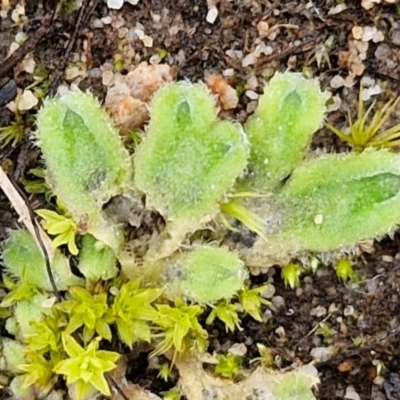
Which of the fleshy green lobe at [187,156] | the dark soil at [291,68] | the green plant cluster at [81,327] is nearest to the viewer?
the fleshy green lobe at [187,156]

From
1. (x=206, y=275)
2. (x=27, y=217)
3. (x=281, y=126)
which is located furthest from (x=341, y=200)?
(x=27, y=217)

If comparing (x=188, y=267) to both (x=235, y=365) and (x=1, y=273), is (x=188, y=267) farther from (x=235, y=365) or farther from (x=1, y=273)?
(x=1, y=273)

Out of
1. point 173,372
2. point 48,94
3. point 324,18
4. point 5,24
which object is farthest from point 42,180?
point 324,18

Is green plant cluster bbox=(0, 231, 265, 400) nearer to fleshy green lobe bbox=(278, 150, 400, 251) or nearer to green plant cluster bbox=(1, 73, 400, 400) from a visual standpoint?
green plant cluster bbox=(1, 73, 400, 400)

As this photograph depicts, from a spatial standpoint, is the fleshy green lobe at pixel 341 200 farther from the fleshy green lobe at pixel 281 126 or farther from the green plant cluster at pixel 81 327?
the green plant cluster at pixel 81 327

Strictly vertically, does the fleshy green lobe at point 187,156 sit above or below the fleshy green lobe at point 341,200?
above

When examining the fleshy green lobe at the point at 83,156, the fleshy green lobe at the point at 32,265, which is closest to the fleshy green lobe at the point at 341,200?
the fleshy green lobe at the point at 83,156

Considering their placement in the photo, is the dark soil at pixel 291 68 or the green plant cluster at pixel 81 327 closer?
the green plant cluster at pixel 81 327

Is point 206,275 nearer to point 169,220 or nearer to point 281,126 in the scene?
point 169,220
